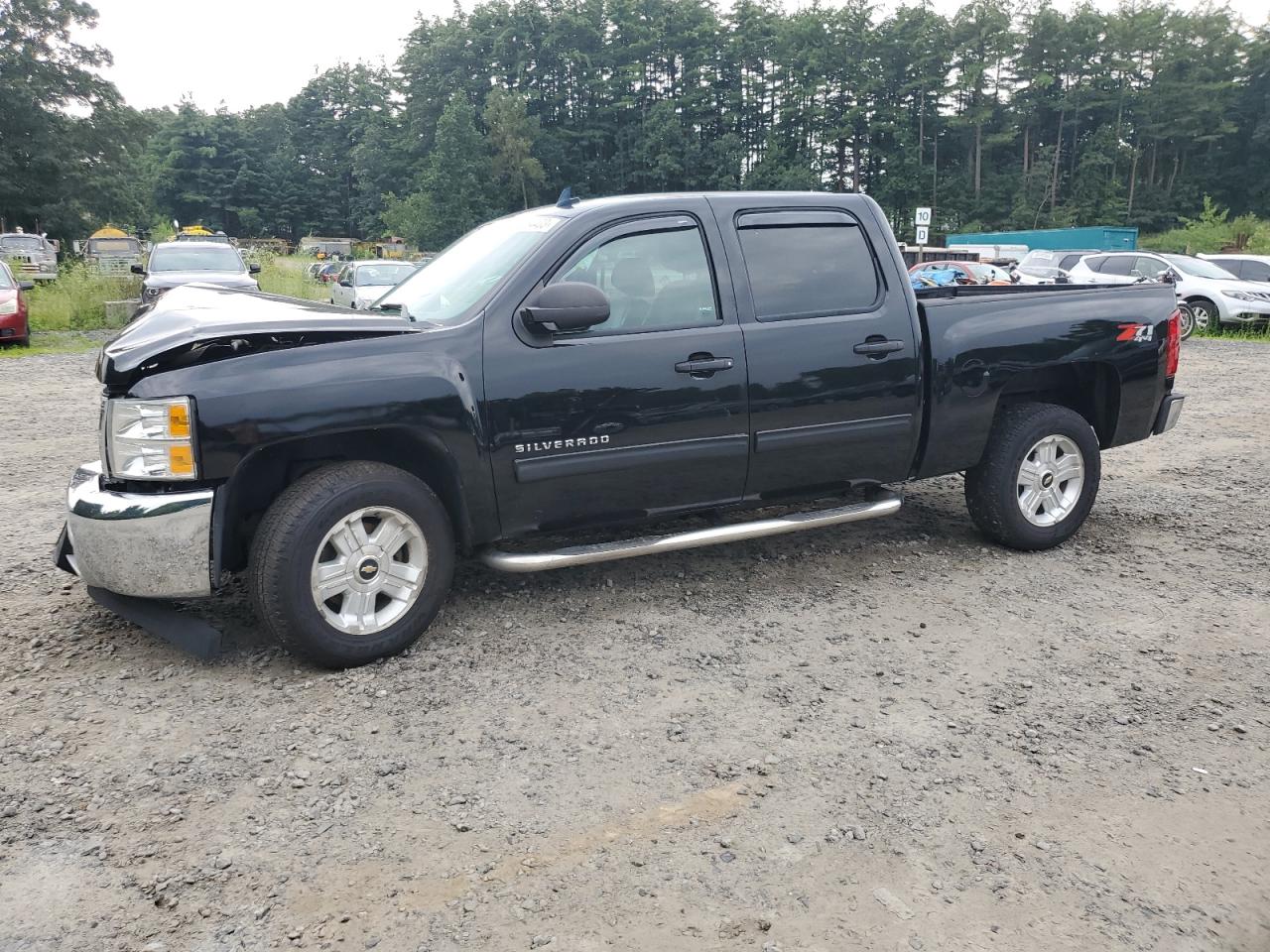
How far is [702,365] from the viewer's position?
4.41 meters

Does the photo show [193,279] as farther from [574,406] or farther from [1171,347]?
Answer: [1171,347]

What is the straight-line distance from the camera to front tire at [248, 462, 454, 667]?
3.70m

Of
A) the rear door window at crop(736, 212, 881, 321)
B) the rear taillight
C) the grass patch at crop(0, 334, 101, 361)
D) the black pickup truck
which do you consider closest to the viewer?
the black pickup truck

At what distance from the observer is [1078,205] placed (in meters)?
76.6

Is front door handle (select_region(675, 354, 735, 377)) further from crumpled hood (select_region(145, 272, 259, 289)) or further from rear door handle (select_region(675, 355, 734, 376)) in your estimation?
crumpled hood (select_region(145, 272, 259, 289))

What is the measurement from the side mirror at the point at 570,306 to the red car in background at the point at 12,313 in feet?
48.1

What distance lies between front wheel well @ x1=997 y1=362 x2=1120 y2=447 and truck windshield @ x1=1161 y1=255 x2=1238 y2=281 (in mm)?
16370

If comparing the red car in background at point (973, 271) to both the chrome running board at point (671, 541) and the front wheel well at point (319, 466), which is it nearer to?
the chrome running board at point (671, 541)

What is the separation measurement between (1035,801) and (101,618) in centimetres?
391

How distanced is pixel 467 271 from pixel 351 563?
1.58 metres

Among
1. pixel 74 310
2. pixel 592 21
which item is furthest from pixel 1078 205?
pixel 74 310

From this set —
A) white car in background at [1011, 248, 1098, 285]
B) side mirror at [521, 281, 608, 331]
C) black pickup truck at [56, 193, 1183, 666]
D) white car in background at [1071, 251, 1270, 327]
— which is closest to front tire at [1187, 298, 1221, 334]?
white car in background at [1071, 251, 1270, 327]

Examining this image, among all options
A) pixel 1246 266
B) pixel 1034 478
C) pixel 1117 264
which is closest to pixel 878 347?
pixel 1034 478

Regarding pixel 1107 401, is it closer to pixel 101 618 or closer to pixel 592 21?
pixel 101 618
